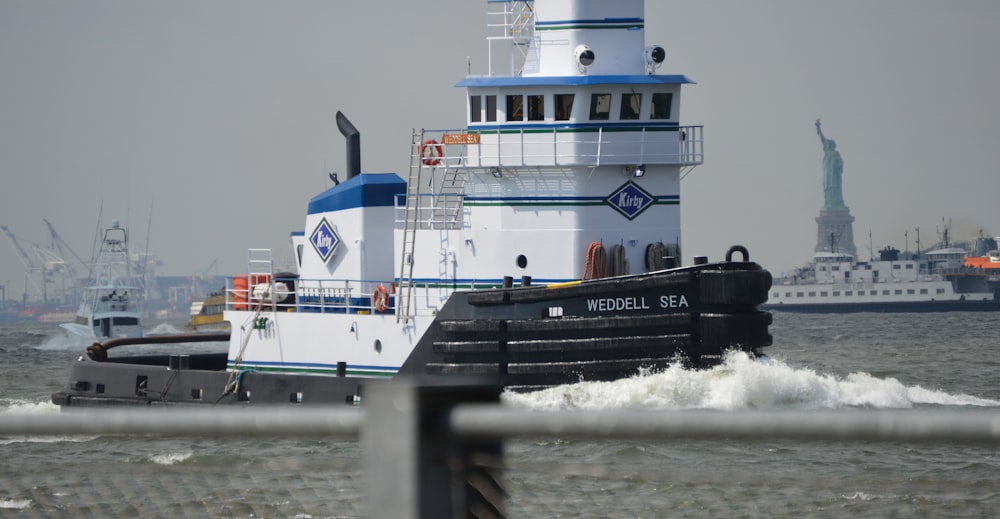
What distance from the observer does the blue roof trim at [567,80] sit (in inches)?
804

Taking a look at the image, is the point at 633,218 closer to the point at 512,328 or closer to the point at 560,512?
the point at 512,328

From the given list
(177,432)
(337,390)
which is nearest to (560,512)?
(177,432)

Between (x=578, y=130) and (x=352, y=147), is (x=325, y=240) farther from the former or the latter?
(x=578, y=130)

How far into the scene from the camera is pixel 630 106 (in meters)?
20.8

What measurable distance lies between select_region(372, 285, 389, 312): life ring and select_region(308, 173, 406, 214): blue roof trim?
1.78 m

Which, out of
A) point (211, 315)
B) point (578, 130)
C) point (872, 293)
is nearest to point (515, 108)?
point (578, 130)

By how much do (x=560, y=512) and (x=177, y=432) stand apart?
3.42 ft

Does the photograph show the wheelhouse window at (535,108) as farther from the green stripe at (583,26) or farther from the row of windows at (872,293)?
the row of windows at (872,293)

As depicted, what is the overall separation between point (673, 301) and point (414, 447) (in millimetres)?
15326

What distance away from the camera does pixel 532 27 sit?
21453 mm

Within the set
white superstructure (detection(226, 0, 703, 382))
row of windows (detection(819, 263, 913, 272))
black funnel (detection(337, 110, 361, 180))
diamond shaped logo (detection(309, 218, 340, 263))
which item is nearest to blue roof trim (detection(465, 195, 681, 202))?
white superstructure (detection(226, 0, 703, 382))

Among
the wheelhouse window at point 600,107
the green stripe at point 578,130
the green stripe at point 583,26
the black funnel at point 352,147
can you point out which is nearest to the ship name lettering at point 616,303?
the green stripe at point 578,130

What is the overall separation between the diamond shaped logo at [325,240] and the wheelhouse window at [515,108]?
3541mm

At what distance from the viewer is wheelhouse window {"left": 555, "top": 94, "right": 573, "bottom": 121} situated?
20547 millimetres
